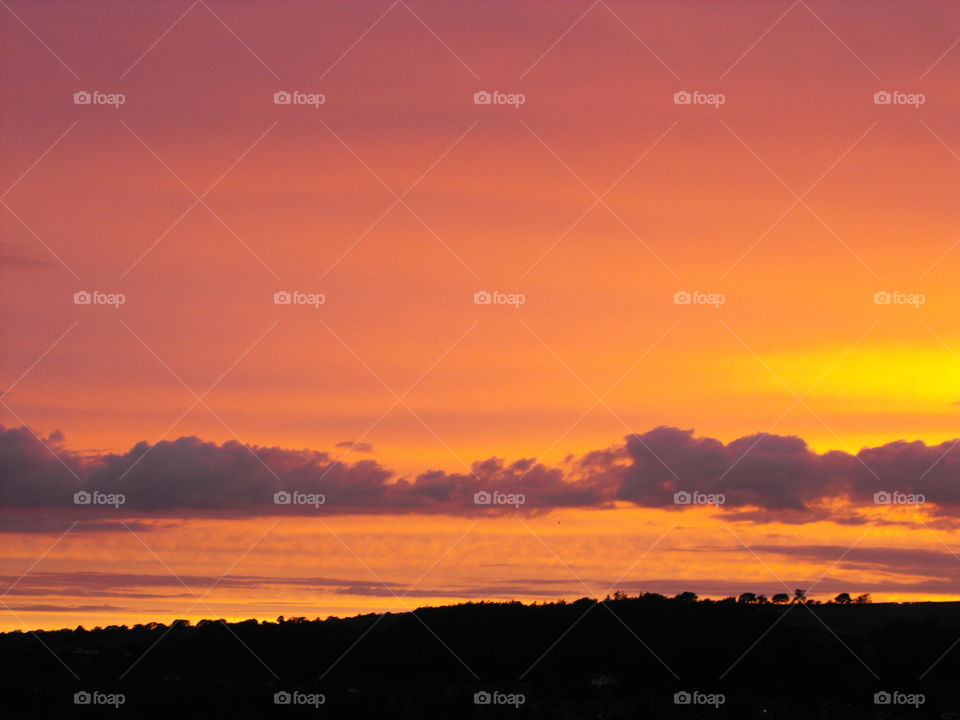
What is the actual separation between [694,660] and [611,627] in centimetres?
760

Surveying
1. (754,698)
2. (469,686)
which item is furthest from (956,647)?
(469,686)

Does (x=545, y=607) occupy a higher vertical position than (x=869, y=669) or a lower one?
higher

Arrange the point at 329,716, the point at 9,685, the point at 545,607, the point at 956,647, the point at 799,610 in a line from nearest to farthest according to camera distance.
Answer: the point at 329,716
the point at 9,685
the point at 956,647
the point at 545,607
the point at 799,610

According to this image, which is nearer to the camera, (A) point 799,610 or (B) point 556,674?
(B) point 556,674

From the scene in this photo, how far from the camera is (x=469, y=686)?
8844 centimetres

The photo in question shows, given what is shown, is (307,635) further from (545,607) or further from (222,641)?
(545,607)

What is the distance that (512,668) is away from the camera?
302 feet

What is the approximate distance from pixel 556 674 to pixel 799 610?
3608 cm

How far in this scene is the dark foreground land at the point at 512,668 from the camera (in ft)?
278

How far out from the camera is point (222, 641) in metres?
99.4

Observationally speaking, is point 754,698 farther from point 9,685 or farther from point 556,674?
point 9,685

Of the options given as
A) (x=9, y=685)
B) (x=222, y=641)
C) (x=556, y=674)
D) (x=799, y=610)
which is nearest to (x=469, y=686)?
(x=556, y=674)

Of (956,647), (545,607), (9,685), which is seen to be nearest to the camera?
(9,685)

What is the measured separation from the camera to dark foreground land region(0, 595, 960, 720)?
8475cm
